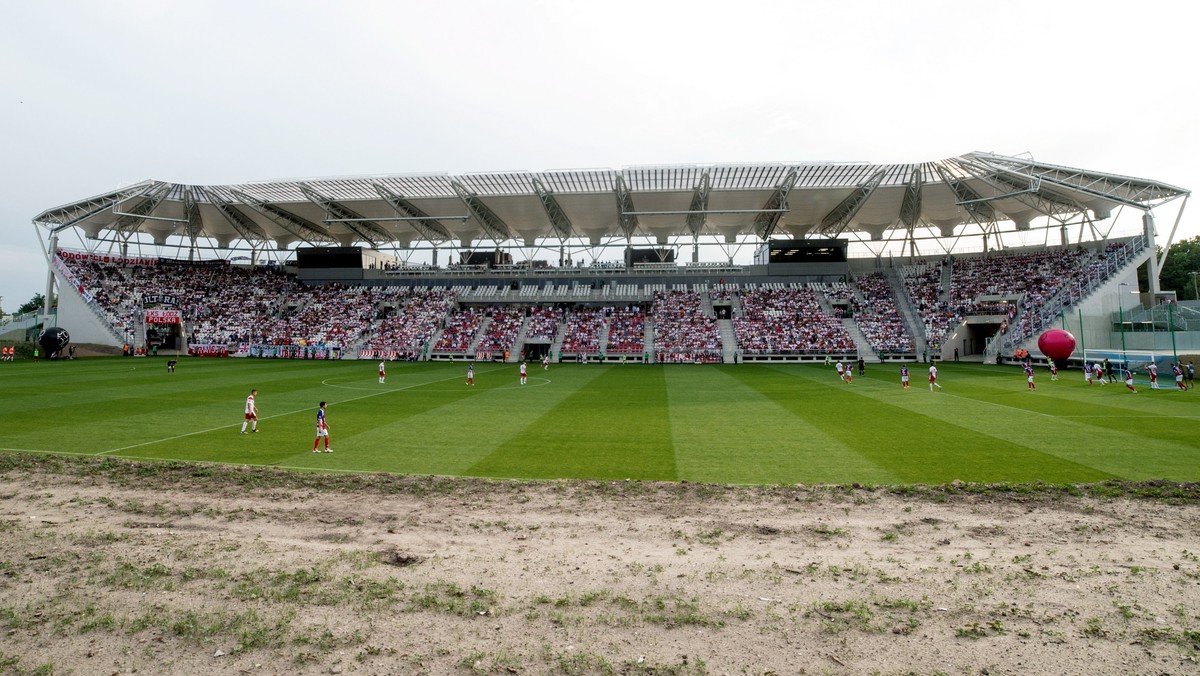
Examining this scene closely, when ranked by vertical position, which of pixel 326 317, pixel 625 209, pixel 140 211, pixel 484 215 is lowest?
pixel 326 317

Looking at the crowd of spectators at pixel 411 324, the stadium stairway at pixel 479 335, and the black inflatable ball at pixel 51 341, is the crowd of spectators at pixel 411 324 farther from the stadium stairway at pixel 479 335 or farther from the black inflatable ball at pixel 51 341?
the black inflatable ball at pixel 51 341

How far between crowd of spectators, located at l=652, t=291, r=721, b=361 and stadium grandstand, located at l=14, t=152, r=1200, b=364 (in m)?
0.22

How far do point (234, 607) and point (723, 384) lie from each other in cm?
2501

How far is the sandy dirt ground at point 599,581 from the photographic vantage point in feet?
16.5

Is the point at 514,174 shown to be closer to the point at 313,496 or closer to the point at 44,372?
the point at 44,372

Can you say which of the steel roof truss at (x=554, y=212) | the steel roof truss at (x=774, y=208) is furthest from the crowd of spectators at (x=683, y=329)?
the steel roof truss at (x=554, y=212)

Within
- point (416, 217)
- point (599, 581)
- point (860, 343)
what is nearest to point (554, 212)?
point (416, 217)

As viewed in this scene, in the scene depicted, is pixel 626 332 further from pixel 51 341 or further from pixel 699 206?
pixel 51 341

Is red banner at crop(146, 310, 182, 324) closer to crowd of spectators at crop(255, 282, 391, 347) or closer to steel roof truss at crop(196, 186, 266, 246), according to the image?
crowd of spectators at crop(255, 282, 391, 347)

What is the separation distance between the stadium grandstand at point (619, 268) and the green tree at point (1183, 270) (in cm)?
971

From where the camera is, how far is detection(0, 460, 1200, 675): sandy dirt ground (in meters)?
5.04

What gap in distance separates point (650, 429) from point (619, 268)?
46.5 m

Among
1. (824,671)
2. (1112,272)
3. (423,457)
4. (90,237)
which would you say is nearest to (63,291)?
(90,237)

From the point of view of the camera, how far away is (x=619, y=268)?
202ft
